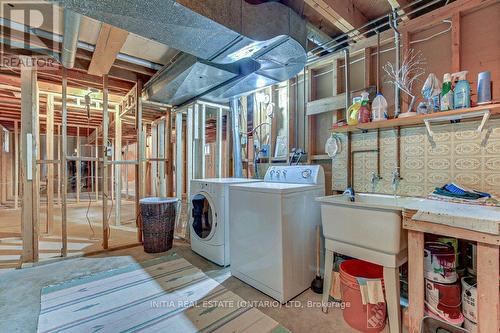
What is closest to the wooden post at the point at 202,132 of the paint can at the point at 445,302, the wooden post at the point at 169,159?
the wooden post at the point at 169,159

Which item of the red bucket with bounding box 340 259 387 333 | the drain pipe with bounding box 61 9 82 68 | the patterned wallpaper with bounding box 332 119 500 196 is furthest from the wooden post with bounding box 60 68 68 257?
the patterned wallpaper with bounding box 332 119 500 196

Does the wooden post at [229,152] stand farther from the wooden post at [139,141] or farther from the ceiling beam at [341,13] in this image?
the ceiling beam at [341,13]

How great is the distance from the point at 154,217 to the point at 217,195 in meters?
0.98

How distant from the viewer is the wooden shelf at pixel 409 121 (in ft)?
4.97

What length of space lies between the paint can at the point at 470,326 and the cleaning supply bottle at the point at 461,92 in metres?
1.36

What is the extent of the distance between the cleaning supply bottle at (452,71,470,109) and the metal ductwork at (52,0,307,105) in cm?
115

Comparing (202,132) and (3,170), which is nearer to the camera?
(202,132)

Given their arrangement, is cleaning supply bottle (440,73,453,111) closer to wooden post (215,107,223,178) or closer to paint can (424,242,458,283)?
paint can (424,242,458,283)

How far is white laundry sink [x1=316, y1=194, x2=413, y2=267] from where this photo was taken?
1.43 m

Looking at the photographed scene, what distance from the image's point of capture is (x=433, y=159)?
187 cm

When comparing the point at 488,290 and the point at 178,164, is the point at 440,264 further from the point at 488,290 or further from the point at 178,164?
the point at 178,164

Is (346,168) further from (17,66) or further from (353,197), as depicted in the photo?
(17,66)

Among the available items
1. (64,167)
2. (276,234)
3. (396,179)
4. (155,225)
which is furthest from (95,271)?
(396,179)

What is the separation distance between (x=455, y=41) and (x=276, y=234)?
2.01 meters
